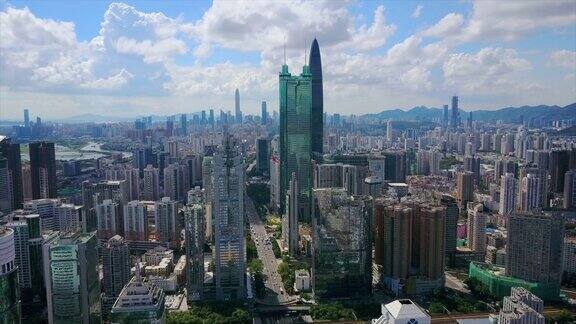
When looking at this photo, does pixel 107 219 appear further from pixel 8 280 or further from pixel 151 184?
pixel 8 280

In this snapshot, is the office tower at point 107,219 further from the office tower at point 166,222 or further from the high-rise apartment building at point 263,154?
the high-rise apartment building at point 263,154

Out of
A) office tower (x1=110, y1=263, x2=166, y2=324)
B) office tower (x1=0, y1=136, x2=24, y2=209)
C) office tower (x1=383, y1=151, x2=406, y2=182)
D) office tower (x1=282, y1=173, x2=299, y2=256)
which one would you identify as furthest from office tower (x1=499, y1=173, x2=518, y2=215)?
office tower (x1=0, y1=136, x2=24, y2=209)

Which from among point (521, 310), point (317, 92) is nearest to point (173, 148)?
point (317, 92)

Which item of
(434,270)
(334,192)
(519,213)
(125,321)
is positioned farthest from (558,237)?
(125,321)

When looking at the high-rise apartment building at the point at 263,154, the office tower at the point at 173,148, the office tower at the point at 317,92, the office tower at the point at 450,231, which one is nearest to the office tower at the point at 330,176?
the office tower at the point at 450,231

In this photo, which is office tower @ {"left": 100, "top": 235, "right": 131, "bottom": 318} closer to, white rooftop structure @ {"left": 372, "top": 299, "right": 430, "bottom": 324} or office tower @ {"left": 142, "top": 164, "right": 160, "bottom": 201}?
white rooftop structure @ {"left": 372, "top": 299, "right": 430, "bottom": 324}

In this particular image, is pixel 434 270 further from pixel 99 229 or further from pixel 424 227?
pixel 99 229
